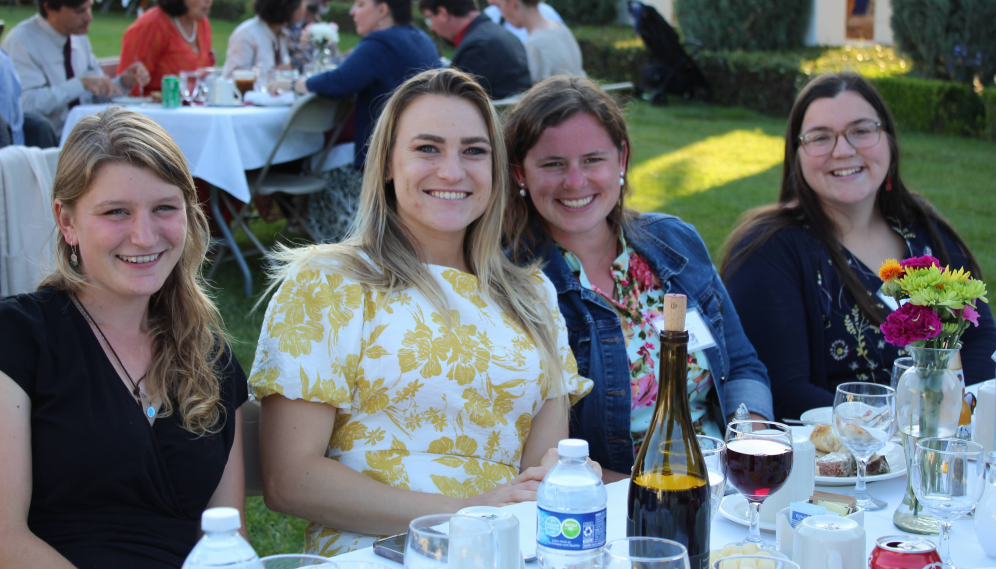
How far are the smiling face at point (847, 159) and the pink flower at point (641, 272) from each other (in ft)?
2.52

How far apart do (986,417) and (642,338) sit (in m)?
0.86

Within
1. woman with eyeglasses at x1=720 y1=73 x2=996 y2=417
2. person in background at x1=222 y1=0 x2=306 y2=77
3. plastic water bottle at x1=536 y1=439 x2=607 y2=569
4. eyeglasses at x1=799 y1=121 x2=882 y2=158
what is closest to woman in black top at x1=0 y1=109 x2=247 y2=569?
plastic water bottle at x1=536 y1=439 x2=607 y2=569

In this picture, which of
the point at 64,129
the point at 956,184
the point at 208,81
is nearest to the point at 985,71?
the point at 956,184

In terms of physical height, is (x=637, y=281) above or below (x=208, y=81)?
below

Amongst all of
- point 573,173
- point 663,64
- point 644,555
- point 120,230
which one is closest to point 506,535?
point 644,555

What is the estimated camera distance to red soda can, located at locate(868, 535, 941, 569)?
3.95ft

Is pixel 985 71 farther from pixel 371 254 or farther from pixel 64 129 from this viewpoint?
pixel 371 254

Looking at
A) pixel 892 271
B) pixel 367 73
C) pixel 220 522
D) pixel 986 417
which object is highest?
pixel 367 73

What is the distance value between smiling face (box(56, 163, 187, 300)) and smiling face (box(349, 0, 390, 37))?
4113 mm

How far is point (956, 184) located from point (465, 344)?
23.9ft

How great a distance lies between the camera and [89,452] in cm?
159

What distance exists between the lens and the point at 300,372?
184 cm

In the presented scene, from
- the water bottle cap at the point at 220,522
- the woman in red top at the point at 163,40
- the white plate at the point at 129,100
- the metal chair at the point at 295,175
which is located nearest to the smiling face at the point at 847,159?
the water bottle cap at the point at 220,522

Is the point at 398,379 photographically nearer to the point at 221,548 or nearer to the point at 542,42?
the point at 221,548
